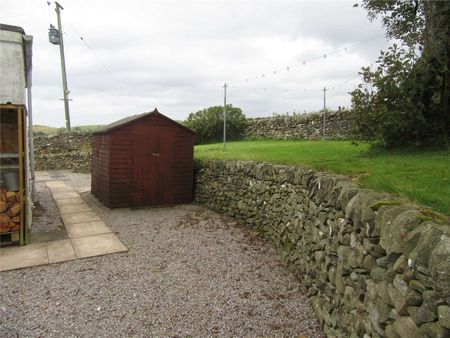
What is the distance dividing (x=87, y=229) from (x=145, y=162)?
2.57 meters

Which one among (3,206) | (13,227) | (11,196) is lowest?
(13,227)

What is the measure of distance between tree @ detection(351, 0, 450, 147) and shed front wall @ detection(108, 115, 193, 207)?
17.0ft

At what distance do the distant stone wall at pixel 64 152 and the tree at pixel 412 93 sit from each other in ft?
52.5

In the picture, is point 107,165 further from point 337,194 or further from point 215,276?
point 337,194

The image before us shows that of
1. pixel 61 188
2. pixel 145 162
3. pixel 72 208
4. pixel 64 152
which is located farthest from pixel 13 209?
pixel 64 152

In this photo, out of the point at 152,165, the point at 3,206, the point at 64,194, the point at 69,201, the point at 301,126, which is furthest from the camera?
the point at 301,126

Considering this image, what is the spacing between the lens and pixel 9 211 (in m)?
5.61

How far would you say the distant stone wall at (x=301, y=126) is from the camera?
12078 mm

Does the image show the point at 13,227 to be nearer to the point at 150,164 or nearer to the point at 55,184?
the point at 150,164

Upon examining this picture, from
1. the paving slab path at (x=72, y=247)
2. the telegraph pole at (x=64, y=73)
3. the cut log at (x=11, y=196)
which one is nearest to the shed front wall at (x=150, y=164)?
the paving slab path at (x=72, y=247)

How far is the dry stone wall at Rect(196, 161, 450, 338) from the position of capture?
1881 mm

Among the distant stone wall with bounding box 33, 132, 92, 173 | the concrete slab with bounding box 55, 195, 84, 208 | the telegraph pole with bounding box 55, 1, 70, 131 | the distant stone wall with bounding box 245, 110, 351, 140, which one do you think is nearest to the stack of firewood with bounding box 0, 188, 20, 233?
the concrete slab with bounding box 55, 195, 84, 208

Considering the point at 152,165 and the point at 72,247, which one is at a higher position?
the point at 152,165

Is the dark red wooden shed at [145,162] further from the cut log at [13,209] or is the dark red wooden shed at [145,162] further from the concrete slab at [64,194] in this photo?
the cut log at [13,209]
